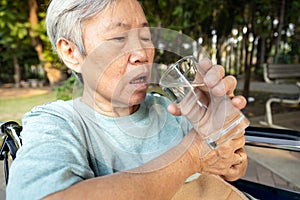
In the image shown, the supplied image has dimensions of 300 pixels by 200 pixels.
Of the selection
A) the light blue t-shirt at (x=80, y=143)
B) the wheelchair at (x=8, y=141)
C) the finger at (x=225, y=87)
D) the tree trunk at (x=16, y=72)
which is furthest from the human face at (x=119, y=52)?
the tree trunk at (x=16, y=72)

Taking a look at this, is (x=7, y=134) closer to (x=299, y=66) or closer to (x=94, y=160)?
(x=94, y=160)

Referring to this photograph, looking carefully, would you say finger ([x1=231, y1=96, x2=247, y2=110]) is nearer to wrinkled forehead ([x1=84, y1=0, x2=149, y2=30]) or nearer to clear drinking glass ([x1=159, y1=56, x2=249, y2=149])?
clear drinking glass ([x1=159, y1=56, x2=249, y2=149])

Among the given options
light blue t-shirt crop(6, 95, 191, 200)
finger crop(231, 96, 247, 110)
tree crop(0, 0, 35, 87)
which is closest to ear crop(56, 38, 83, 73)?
light blue t-shirt crop(6, 95, 191, 200)

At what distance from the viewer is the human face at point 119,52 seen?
811 mm

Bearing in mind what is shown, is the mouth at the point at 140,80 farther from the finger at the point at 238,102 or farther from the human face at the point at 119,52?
the finger at the point at 238,102

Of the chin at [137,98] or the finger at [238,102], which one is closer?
the finger at [238,102]

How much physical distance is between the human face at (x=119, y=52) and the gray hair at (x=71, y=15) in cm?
2

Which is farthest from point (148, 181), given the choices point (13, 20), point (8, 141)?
point (13, 20)

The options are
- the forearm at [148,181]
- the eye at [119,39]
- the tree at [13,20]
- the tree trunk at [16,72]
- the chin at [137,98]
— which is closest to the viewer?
the forearm at [148,181]

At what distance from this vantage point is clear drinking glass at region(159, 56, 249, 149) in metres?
0.69

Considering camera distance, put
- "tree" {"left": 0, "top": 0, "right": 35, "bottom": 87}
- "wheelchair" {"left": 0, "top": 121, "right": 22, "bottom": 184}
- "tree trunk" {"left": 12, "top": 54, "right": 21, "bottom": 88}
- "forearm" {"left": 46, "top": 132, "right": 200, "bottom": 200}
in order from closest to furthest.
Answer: "forearm" {"left": 46, "top": 132, "right": 200, "bottom": 200}
"wheelchair" {"left": 0, "top": 121, "right": 22, "bottom": 184}
"tree" {"left": 0, "top": 0, "right": 35, "bottom": 87}
"tree trunk" {"left": 12, "top": 54, "right": 21, "bottom": 88}

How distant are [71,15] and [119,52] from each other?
0.18 meters

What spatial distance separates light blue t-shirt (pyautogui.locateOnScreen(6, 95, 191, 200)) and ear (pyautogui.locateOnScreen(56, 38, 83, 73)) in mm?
111

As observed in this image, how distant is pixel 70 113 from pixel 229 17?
17.5 feet
